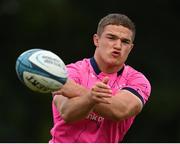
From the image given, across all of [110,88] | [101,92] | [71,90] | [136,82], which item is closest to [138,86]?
[136,82]

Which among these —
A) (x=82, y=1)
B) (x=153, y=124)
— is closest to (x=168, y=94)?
(x=153, y=124)

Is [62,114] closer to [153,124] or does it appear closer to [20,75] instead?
[20,75]

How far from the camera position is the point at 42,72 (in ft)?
34.8

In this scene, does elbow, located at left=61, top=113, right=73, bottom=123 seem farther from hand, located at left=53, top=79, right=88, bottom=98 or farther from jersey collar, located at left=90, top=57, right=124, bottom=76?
jersey collar, located at left=90, top=57, right=124, bottom=76

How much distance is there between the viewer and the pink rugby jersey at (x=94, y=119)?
11.6m

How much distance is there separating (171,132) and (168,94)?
3.64 ft

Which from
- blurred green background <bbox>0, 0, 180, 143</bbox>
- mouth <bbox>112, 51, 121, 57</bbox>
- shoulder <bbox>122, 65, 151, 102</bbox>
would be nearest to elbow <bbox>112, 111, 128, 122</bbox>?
shoulder <bbox>122, 65, 151, 102</bbox>

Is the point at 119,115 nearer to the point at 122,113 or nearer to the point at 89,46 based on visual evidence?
the point at 122,113

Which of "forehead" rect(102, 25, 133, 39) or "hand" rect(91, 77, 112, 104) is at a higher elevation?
"forehead" rect(102, 25, 133, 39)

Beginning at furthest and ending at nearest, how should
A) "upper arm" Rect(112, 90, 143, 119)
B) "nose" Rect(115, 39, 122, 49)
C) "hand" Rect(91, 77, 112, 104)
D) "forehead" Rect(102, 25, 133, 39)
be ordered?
"forehead" Rect(102, 25, 133, 39), "nose" Rect(115, 39, 122, 49), "upper arm" Rect(112, 90, 143, 119), "hand" Rect(91, 77, 112, 104)

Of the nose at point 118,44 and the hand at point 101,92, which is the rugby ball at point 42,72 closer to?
the hand at point 101,92

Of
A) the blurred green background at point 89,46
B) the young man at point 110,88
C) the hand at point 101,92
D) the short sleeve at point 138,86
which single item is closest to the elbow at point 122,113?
the young man at point 110,88

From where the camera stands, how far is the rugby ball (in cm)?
1058

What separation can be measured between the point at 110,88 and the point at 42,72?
0.93m
